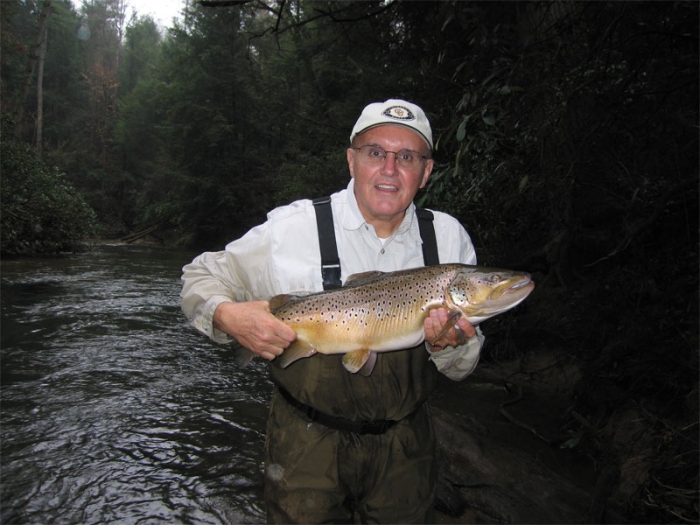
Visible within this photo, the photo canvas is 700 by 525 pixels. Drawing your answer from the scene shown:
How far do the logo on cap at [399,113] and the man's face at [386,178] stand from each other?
0.19ft

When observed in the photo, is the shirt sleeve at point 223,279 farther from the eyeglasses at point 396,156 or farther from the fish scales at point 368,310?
the eyeglasses at point 396,156

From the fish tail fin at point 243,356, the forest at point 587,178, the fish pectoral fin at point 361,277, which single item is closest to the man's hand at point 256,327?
the fish tail fin at point 243,356

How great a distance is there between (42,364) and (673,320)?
7752 mm

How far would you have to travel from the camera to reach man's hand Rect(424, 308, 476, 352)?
7.91 ft

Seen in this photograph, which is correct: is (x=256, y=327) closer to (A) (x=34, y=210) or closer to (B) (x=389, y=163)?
(B) (x=389, y=163)

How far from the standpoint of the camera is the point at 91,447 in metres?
4.83

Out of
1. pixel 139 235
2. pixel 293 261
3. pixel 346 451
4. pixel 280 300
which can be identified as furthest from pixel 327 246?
pixel 139 235

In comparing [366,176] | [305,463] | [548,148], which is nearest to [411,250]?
[366,176]

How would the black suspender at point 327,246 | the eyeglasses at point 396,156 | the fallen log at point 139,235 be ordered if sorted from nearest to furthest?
the black suspender at point 327,246, the eyeglasses at point 396,156, the fallen log at point 139,235

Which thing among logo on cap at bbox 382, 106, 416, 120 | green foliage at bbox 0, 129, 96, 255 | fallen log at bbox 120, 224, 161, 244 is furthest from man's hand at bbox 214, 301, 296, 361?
fallen log at bbox 120, 224, 161, 244

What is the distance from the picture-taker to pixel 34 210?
1617 centimetres

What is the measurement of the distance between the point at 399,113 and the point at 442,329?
1.18 metres

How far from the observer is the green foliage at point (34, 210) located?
1459 centimetres

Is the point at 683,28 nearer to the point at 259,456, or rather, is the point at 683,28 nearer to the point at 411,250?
the point at 411,250
